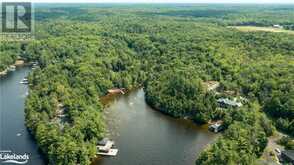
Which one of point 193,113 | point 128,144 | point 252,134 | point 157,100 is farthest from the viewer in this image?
point 157,100

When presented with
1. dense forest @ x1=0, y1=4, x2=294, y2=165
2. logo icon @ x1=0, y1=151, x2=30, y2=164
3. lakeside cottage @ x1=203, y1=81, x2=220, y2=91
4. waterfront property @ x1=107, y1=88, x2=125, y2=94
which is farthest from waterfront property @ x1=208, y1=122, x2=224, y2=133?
logo icon @ x1=0, y1=151, x2=30, y2=164

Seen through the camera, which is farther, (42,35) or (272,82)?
(42,35)

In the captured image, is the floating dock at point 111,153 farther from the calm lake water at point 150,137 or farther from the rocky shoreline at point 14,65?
the rocky shoreline at point 14,65

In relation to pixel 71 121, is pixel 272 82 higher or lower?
higher

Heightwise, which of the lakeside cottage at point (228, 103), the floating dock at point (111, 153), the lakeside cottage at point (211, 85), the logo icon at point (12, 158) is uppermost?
the lakeside cottage at point (211, 85)

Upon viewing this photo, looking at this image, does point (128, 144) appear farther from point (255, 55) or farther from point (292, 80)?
point (255, 55)

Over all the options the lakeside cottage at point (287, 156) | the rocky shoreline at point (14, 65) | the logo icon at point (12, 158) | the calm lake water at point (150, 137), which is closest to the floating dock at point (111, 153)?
the calm lake water at point (150, 137)

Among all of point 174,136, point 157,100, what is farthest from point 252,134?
point 157,100

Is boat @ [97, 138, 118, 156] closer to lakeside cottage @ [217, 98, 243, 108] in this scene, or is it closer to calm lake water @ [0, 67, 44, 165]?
calm lake water @ [0, 67, 44, 165]

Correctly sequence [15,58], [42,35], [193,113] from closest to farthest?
[193,113]
[15,58]
[42,35]
